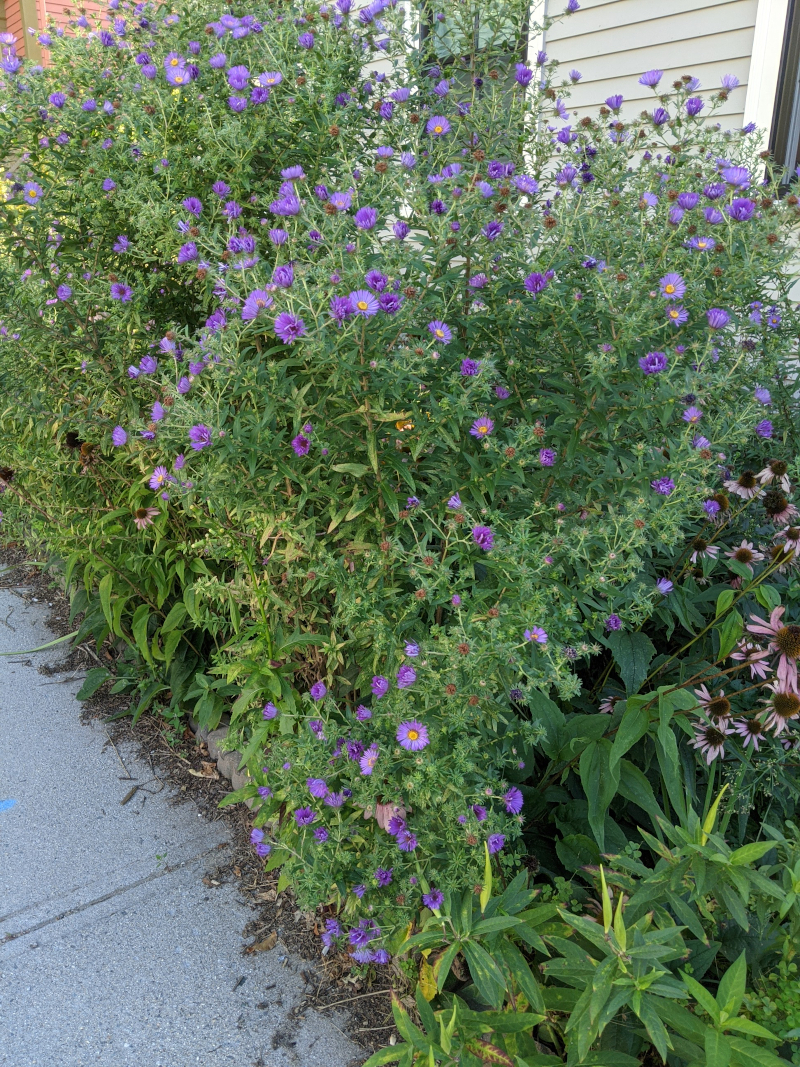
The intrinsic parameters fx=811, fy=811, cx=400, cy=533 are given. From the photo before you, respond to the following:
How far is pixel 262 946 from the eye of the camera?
1985mm

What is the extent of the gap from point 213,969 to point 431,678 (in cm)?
100

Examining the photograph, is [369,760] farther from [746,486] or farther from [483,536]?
[746,486]

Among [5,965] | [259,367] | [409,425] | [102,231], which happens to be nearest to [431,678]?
[409,425]

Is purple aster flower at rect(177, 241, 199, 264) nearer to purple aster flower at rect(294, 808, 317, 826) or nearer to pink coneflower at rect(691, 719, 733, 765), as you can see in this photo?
purple aster flower at rect(294, 808, 317, 826)

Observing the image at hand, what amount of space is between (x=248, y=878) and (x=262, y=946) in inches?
9.1

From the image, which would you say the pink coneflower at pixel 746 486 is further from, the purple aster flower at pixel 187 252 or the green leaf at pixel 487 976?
the purple aster flower at pixel 187 252

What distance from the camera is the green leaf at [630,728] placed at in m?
1.69

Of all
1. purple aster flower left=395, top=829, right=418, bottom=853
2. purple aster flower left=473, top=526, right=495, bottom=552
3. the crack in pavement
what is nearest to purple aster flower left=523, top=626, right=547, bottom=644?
purple aster flower left=473, top=526, right=495, bottom=552

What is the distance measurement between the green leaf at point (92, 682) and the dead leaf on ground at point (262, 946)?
1.29 meters

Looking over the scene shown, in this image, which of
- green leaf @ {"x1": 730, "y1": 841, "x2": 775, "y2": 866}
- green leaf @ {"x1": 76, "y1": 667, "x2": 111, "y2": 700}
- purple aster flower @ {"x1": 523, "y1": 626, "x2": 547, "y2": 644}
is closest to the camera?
green leaf @ {"x1": 730, "y1": 841, "x2": 775, "y2": 866}

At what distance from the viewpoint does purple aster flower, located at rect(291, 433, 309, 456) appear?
5.54ft

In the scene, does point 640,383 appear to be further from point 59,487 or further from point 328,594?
point 59,487

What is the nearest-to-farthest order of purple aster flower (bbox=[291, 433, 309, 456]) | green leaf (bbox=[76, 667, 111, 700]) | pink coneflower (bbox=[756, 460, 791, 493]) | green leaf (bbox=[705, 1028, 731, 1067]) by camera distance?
1. green leaf (bbox=[705, 1028, 731, 1067])
2. purple aster flower (bbox=[291, 433, 309, 456])
3. pink coneflower (bbox=[756, 460, 791, 493])
4. green leaf (bbox=[76, 667, 111, 700])

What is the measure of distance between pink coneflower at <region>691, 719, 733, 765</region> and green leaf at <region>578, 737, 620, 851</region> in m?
0.20
